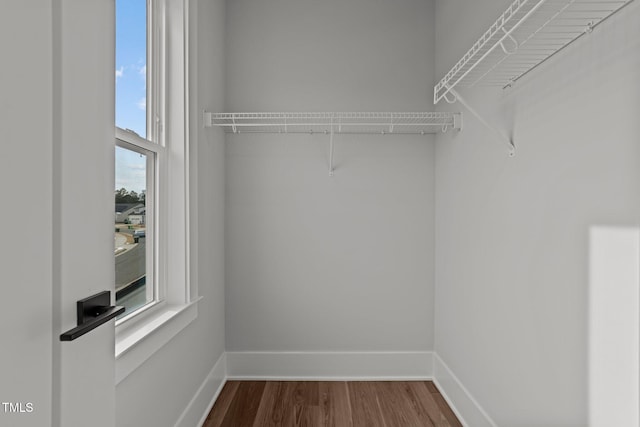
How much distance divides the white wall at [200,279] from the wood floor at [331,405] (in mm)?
215

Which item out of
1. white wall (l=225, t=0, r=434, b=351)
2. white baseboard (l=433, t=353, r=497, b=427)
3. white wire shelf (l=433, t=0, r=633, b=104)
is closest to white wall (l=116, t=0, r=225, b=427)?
white wall (l=225, t=0, r=434, b=351)

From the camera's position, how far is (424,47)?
2480 mm

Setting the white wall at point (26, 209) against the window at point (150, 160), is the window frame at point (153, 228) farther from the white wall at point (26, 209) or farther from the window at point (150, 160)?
the white wall at point (26, 209)

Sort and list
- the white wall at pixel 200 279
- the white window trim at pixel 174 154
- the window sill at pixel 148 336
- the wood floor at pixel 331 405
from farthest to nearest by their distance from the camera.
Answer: the wood floor at pixel 331 405, the white window trim at pixel 174 154, the white wall at pixel 200 279, the window sill at pixel 148 336

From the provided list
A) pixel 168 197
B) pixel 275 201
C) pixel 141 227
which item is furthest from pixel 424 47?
pixel 141 227

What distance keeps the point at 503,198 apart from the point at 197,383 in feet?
5.71

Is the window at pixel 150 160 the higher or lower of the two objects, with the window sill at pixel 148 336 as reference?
higher

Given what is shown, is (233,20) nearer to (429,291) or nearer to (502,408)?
(429,291)

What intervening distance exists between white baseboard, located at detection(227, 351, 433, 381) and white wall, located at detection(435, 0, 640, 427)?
1.41ft

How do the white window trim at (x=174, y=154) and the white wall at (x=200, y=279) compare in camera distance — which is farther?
the white window trim at (x=174, y=154)

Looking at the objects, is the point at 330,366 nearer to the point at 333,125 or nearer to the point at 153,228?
the point at 153,228

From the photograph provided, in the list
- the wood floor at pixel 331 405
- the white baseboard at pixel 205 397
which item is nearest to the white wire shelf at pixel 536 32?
the wood floor at pixel 331 405

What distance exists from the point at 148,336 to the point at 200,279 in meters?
0.63

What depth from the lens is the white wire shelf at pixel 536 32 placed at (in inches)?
39.5
